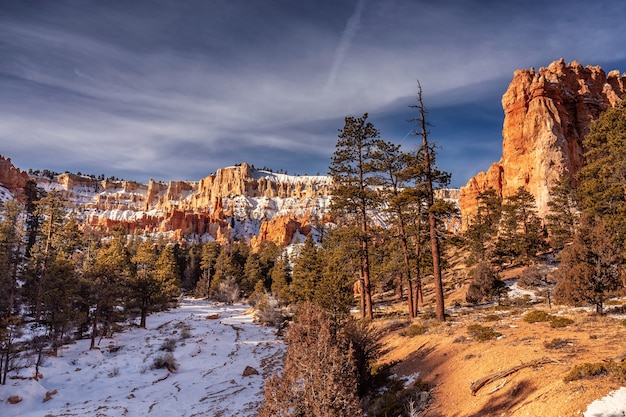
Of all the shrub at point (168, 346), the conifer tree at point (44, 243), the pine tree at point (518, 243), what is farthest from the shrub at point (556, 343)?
the pine tree at point (518, 243)

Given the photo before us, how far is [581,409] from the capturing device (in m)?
6.70

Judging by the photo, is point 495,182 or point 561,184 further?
point 495,182

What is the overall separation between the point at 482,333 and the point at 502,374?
4.21 meters

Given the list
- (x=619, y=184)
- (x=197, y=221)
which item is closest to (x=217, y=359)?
(x=619, y=184)

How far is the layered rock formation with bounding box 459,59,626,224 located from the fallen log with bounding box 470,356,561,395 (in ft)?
196

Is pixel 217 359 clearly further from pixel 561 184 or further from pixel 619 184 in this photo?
pixel 561 184

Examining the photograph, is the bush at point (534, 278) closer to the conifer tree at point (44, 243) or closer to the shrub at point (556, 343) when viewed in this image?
the shrub at point (556, 343)

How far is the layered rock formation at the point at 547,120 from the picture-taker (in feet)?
205

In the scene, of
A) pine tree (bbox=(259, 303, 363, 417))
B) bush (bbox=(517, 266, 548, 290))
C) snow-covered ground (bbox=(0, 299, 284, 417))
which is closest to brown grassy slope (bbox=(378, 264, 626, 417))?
pine tree (bbox=(259, 303, 363, 417))

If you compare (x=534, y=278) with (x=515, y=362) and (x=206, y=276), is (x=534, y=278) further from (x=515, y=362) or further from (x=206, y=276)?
(x=206, y=276)

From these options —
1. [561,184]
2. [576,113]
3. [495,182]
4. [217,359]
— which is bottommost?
[217,359]

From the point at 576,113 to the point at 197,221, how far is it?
5595 inches

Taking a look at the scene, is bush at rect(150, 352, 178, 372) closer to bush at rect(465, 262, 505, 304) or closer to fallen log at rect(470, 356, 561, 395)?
fallen log at rect(470, 356, 561, 395)

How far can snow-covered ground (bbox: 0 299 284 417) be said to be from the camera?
1723 cm
